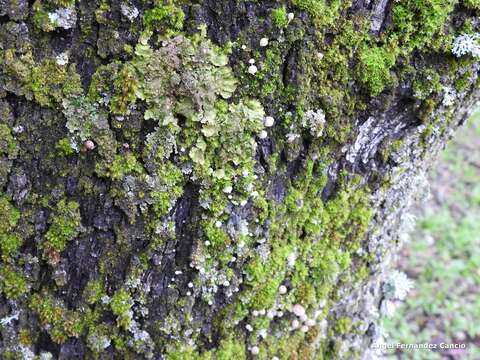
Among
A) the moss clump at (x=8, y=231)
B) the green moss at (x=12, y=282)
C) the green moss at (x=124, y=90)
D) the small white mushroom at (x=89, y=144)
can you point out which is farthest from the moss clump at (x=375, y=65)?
the green moss at (x=12, y=282)

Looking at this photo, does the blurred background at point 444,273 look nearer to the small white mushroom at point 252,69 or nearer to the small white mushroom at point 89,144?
the small white mushroom at point 252,69

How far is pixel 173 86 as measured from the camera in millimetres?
1258

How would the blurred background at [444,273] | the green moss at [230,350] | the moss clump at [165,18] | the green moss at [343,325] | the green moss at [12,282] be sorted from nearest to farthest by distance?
the moss clump at [165,18], the green moss at [12,282], the green moss at [230,350], the green moss at [343,325], the blurred background at [444,273]

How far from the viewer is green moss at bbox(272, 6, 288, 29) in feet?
4.10

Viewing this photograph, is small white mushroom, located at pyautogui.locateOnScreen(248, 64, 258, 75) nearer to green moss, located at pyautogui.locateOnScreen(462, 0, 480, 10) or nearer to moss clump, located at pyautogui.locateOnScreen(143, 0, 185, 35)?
moss clump, located at pyautogui.locateOnScreen(143, 0, 185, 35)

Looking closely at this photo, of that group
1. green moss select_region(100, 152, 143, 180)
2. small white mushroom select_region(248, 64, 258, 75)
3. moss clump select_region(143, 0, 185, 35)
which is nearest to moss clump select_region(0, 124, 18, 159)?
green moss select_region(100, 152, 143, 180)

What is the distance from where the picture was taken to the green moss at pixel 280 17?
49.2 inches

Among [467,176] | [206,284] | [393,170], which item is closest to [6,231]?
[206,284]

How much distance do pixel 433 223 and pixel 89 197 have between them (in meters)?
4.17

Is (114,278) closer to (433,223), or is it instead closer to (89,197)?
(89,197)

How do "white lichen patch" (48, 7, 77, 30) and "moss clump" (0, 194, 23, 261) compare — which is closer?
"white lichen patch" (48, 7, 77, 30)

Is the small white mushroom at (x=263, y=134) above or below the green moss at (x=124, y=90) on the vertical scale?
above

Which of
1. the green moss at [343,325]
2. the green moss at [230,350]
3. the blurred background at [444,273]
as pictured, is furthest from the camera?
the blurred background at [444,273]

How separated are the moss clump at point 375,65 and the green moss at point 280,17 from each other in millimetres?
270
